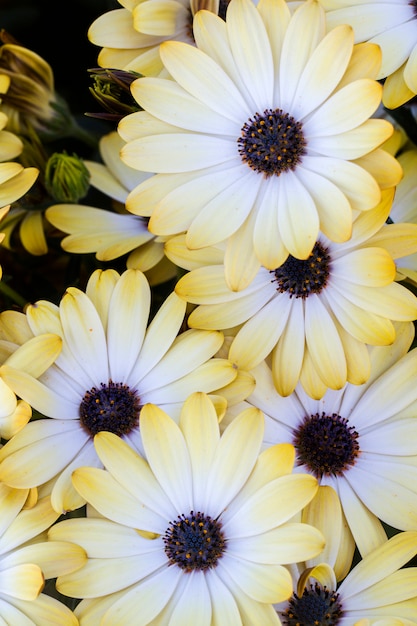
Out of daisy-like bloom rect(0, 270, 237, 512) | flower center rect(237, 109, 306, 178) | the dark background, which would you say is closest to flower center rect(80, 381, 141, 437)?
daisy-like bloom rect(0, 270, 237, 512)

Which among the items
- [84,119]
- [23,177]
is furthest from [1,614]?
[84,119]

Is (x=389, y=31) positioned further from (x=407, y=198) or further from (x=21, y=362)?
(x=21, y=362)

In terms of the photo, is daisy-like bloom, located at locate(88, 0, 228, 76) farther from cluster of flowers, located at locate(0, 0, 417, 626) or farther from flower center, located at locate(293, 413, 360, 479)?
flower center, located at locate(293, 413, 360, 479)

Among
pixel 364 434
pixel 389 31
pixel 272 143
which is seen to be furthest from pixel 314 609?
pixel 389 31

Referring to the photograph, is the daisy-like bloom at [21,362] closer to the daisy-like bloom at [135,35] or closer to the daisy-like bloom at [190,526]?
the daisy-like bloom at [190,526]

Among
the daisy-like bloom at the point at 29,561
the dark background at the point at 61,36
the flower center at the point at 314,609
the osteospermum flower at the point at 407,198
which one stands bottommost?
the flower center at the point at 314,609

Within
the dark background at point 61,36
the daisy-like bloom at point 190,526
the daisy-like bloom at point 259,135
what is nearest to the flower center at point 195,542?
→ the daisy-like bloom at point 190,526
